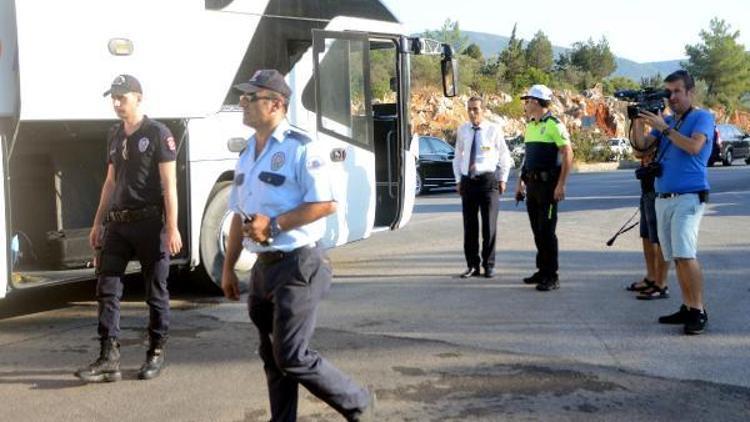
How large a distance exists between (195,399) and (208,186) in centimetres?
317

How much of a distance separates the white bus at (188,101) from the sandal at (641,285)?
109 inches

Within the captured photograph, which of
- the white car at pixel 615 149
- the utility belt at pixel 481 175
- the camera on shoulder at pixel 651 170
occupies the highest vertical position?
the camera on shoulder at pixel 651 170

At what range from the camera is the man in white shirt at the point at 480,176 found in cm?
956

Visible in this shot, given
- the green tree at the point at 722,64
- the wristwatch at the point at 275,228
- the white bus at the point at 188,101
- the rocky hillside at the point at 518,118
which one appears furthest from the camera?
the green tree at the point at 722,64

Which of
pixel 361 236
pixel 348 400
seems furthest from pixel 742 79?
pixel 348 400

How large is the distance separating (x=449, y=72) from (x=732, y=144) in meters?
29.8

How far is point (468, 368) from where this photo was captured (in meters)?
6.08

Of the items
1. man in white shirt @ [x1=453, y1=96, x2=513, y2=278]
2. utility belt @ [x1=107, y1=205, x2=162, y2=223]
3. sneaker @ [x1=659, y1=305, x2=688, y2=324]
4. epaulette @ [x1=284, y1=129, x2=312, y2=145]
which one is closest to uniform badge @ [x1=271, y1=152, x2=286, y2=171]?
epaulette @ [x1=284, y1=129, x2=312, y2=145]

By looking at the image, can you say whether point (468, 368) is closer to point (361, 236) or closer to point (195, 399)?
point (195, 399)

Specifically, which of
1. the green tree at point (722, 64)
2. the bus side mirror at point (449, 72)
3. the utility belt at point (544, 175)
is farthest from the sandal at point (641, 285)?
the green tree at point (722, 64)

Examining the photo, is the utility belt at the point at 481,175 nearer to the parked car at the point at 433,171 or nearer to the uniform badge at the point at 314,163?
the uniform badge at the point at 314,163

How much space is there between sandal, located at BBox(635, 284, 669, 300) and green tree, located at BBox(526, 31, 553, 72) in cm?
5972

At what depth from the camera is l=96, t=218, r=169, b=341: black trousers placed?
5812 millimetres

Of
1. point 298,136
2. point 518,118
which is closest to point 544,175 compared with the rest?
point 298,136
